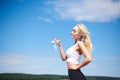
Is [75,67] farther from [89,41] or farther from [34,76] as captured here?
[34,76]

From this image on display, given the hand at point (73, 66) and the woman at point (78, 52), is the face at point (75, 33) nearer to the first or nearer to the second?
the woman at point (78, 52)

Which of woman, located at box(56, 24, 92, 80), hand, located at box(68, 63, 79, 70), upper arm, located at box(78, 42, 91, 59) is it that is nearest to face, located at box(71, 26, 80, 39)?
woman, located at box(56, 24, 92, 80)

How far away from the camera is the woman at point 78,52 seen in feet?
6.59

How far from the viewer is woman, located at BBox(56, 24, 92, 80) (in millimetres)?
2008

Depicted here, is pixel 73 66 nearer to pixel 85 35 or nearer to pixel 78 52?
pixel 78 52

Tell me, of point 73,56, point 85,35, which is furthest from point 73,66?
point 85,35

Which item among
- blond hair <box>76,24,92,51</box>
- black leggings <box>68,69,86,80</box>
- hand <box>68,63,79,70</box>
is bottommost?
black leggings <box>68,69,86,80</box>

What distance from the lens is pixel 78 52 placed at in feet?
6.95

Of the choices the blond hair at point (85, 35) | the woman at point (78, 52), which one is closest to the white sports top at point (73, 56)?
the woman at point (78, 52)

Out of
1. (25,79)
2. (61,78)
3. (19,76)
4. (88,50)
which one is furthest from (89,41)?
(25,79)

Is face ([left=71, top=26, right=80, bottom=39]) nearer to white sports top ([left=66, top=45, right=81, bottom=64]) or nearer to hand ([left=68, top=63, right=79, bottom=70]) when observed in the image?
white sports top ([left=66, top=45, right=81, bottom=64])

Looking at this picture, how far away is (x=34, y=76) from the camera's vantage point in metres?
21.5

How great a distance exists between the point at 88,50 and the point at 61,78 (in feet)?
52.4

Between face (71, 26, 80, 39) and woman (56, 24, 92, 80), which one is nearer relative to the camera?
woman (56, 24, 92, 80)
